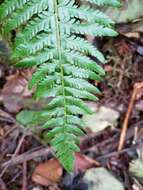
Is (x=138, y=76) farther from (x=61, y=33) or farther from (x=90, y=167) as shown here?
(x=61, y=33)

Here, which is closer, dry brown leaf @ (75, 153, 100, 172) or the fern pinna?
the fern pinna

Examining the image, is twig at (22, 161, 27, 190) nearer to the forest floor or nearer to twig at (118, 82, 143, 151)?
the forest floor

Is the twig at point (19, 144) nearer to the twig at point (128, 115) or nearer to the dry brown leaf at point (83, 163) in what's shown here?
the dry brown leaf at point (83, 163)

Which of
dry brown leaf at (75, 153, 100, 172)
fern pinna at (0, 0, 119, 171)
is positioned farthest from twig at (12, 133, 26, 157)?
fern pinna at (0, 0, 119, 171)

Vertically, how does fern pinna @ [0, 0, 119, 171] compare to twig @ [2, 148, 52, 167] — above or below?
above

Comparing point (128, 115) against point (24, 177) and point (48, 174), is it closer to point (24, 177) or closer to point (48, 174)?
A: point (48, 174)

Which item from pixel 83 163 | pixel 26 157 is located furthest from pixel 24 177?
pixel 83 163

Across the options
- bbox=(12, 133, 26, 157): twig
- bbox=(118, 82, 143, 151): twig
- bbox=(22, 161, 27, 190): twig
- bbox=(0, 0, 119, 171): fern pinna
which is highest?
bbox=(0, 0, 119, 171): fern pinna
